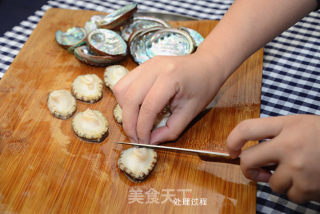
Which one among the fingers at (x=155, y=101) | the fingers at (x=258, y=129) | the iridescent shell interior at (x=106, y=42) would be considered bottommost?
the iridescent shell interior at (x=106, y=42)

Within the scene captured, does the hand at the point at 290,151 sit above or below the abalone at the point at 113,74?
above

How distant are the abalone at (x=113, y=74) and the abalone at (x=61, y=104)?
17cm

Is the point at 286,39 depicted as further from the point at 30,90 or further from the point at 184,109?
the point at 30,90

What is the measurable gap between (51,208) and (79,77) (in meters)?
0.59

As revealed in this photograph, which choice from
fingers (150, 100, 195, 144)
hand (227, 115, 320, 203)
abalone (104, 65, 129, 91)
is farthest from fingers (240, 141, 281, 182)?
abalone (104, 65, 129, 91)

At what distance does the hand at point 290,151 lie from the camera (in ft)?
3.11

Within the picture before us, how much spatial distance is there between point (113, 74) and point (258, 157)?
779 millimetres

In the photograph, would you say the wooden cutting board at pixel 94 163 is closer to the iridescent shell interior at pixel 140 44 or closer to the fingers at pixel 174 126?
the fingers at pixel 174 126

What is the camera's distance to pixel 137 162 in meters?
1.25

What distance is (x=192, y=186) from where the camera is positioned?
1244 millimetres

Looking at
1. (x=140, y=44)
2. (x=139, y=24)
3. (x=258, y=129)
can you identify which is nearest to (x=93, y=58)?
(x=140, y=44)

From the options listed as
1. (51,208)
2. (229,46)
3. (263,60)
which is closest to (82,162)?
(51,208)

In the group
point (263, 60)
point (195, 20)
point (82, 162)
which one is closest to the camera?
point (82, 162)

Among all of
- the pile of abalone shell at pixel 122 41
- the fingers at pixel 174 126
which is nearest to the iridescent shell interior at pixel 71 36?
the pile of abalone shell at pixel 122 41
